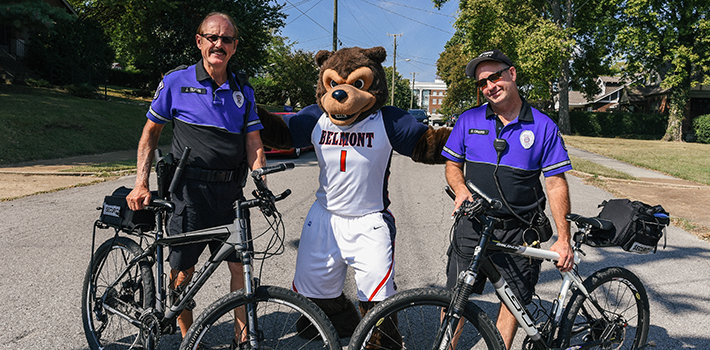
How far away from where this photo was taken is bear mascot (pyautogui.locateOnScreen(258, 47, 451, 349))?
9.77 feet

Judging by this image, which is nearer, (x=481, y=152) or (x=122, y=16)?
(x=481, y=152)

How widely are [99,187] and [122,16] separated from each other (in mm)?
19665

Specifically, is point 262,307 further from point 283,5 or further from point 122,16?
point 122,16

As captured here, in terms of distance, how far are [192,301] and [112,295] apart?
2.27 ft

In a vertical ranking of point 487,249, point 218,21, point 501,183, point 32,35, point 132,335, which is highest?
point 32,35

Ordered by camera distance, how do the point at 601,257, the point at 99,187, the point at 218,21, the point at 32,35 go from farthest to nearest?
the point at 32,35, the point at 99,187, the point at 601,257, the point at 218,21

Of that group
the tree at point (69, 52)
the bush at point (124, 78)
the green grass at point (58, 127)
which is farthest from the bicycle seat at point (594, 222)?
the bush at point (124, 78)

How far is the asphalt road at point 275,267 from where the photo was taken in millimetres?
3641

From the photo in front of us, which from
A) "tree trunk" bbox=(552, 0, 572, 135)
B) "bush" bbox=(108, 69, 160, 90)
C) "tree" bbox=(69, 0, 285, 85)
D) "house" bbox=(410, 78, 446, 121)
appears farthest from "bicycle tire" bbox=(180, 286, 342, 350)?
"house" bbox=(410, 78, 446, 121)

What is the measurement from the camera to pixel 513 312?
2.61 m

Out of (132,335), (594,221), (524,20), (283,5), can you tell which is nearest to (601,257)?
(594,221)

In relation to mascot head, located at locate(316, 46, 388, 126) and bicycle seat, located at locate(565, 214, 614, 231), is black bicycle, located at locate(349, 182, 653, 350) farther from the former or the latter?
mascot head, located at locate(316, 46, 388, 126)

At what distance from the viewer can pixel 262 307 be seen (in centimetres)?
243

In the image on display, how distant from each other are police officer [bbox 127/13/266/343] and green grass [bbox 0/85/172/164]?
1119 centimetres
